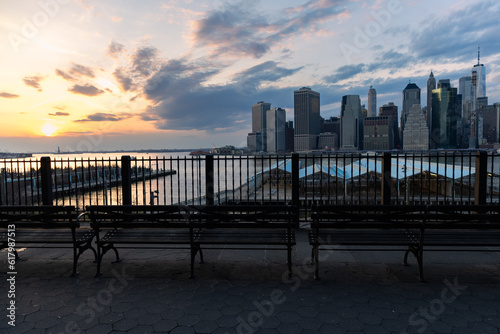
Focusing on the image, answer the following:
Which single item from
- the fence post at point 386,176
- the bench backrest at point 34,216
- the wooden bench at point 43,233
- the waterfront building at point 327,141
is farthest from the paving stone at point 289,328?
the waterfront building at point 327,141

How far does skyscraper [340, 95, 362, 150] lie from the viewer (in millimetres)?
124738

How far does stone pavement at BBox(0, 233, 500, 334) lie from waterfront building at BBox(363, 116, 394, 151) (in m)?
121

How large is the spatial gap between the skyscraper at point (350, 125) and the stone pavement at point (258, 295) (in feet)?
393

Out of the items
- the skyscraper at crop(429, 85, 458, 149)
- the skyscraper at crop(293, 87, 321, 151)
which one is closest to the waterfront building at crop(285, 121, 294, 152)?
the skyscraper at crop(293, 87, 321, 151)

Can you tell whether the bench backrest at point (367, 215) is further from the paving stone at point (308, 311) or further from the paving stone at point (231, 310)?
the paving stone at point (231, 310)

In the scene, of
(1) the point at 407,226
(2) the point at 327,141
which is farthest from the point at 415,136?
(1) the point at 407,226

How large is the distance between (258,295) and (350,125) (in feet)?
462

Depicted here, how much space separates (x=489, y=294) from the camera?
134 inches

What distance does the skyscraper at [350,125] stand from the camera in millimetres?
124738

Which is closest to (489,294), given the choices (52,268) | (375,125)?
(52,268)

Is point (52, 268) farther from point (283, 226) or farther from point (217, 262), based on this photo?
point (283, 226)

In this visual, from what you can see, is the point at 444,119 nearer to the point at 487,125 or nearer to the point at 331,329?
the point at 487,125

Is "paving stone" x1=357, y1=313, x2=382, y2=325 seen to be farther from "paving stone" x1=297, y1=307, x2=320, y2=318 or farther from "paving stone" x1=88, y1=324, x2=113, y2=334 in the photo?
"paving stone" x1=88, y1=324, x2=113, y2=334

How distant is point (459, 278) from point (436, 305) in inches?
44.0
